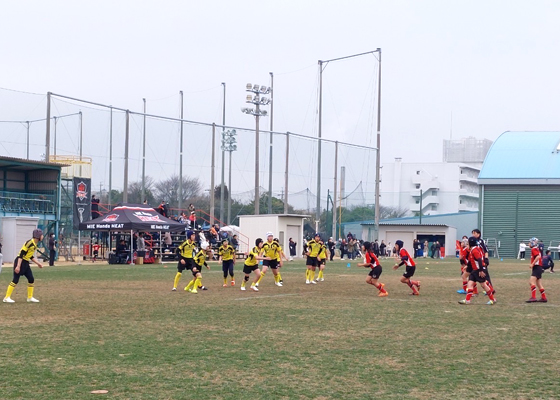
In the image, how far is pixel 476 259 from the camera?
1903 cm

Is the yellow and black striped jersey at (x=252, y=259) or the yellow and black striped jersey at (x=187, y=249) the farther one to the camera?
the yellow and black striped jersey at (x=252, y=259)

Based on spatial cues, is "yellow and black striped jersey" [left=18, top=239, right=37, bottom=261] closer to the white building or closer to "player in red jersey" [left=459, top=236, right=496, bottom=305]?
"player in red jersey" [left=459, top=236, right=496, bottom=305]

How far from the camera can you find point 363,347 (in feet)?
39.5

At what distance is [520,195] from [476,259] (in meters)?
49.7

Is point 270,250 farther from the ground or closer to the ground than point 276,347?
farther from the ground

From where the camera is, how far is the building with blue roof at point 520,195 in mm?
64875

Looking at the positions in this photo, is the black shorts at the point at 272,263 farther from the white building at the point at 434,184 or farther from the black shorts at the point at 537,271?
the white building at the point at 434,184

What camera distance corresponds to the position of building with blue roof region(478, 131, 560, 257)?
64.9 meters

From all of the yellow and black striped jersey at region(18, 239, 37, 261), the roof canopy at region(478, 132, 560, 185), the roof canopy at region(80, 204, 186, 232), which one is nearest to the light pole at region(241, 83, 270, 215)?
the roof canopy at region(80, 204, 186, 232)

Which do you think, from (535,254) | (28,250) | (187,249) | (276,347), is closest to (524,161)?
(535,254)

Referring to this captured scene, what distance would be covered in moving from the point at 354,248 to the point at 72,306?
44161 mm

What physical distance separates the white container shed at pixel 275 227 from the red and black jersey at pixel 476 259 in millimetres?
31729

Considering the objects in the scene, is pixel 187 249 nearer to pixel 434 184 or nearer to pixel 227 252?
pixel 227 252

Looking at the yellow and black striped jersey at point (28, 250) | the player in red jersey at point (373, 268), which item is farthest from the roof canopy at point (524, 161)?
the yellow and black striped jersey at point (28, 250)
